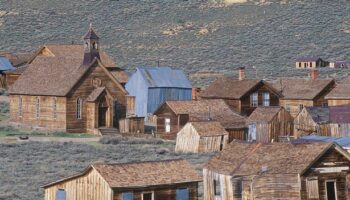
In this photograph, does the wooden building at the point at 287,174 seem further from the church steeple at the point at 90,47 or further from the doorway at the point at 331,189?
the church steeple at the point at 90,47

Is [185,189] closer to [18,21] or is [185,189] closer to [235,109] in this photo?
[235,109]

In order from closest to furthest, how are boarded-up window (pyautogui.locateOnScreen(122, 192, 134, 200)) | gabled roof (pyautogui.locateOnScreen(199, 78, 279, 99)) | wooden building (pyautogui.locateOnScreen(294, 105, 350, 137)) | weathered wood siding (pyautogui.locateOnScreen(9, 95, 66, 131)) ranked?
boarded-up window (pyautogui.locateOnScreen(122, 192, 134, 200)) → wooden building (pyautogui.locateOnScreen(294, 105, 350, 137)) → weathered wood siding (pyautogui.locateOnScreen(9, 95, 66, 131)) → gabled roof (pyautogui.locateOnScreen(199, 78, 279, 99))

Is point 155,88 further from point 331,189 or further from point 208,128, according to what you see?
point 331,189

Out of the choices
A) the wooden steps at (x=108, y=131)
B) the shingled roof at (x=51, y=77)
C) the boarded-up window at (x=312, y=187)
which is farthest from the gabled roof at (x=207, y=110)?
the boarded-up window at (x=312, y=187)

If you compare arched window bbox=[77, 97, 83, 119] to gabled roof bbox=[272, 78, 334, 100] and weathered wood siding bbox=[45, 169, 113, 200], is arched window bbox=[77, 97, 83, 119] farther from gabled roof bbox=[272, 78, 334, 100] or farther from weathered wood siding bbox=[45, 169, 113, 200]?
weathered wood siding bbox=[45, 169, 113, 200]

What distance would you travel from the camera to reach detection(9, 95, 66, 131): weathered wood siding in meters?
61.8

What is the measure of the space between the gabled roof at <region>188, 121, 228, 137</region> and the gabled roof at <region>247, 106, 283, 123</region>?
380 centimetres

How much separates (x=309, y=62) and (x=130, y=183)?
73049 mm

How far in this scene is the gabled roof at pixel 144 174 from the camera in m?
27.8

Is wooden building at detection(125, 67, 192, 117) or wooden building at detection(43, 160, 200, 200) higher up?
wooden building at detection(125, 67, 192, 117)

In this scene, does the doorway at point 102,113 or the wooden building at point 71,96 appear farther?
the doorway at point 102,113

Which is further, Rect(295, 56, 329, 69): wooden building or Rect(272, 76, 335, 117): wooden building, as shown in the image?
Rect(295, 56, 329, 69): wooden building

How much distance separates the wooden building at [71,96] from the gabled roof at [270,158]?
30.8 m

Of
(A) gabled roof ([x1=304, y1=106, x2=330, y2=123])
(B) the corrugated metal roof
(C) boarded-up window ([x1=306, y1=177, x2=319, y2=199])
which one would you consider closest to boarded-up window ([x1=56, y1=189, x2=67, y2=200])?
(C) boarded-up window ([x1=306, y1=177, x2=319, y2=199])
